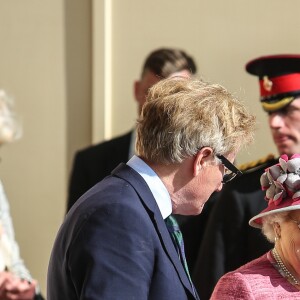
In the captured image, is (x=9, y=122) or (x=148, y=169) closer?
(x=148, y=169)

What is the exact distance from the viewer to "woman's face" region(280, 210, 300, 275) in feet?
8.79

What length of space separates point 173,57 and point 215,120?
2130mm

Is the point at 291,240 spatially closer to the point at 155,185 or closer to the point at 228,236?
the point at 155,185

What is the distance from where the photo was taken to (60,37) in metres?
5.29

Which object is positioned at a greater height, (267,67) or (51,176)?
(267,67)

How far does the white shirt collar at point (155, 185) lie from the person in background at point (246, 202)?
4.24 ft

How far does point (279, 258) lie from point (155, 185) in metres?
0.49

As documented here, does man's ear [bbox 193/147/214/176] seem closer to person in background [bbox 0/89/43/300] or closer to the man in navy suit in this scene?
the man in navy suit

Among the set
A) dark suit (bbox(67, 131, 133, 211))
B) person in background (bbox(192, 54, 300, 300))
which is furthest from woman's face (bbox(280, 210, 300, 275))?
dark suit (bbox(67, 131, 133, 211))

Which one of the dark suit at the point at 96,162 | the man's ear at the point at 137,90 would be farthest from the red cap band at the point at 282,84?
the dark suit at the point at 96,162

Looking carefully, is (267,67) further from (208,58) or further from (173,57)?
(208,58)

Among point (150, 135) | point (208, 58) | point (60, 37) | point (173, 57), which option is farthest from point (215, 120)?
point (60, 37)

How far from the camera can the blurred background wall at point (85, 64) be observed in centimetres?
495

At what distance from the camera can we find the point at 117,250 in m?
2.36
